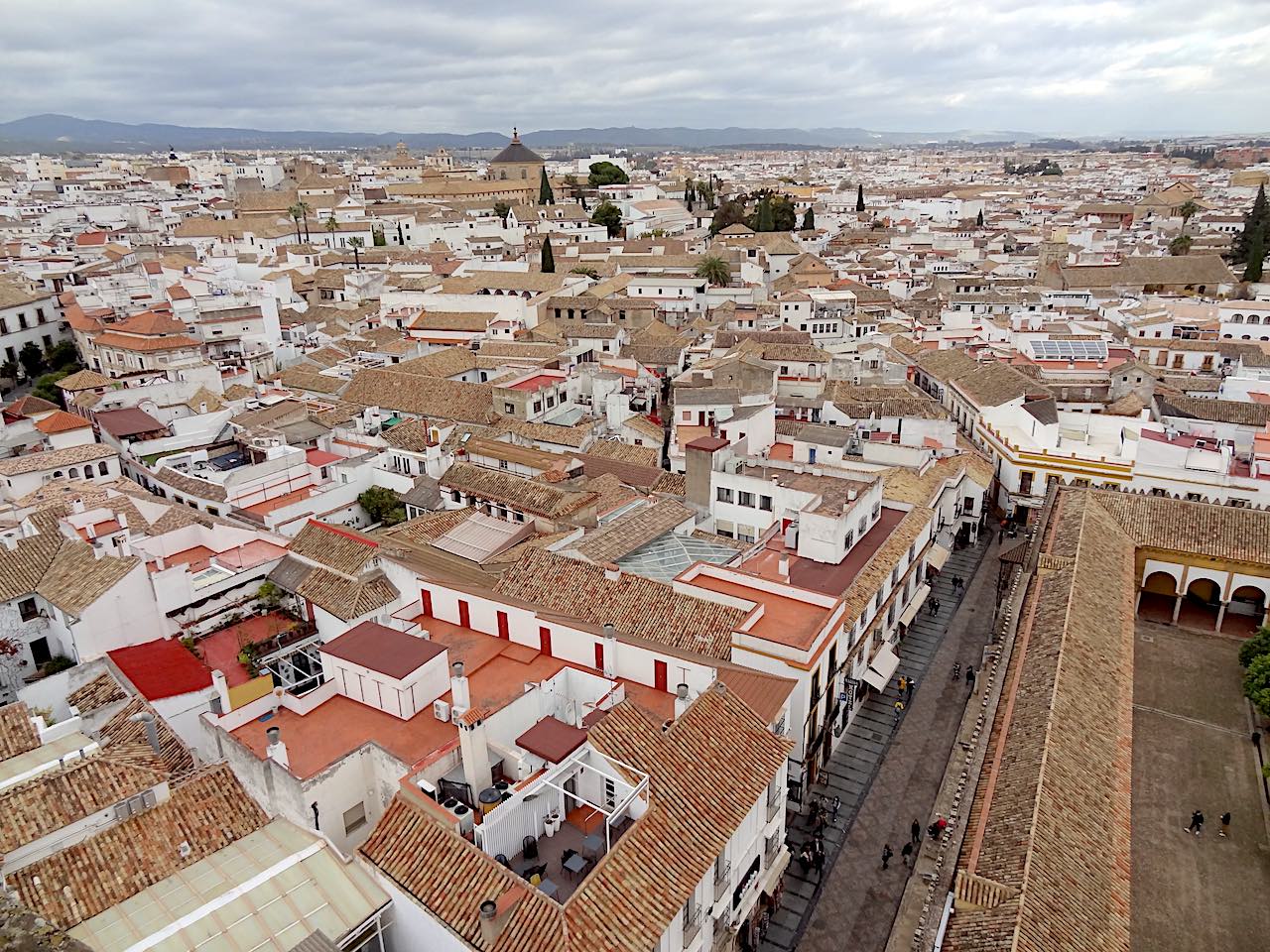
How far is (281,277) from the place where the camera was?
65.7m

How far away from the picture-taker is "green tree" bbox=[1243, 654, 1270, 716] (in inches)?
971

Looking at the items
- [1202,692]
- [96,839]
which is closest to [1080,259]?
[1202,692]

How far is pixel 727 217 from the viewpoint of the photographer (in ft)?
366

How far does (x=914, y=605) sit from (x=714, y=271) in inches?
1894

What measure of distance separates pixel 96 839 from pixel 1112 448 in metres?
40.4

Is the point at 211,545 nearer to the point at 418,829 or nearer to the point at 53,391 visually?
the point at 418,829

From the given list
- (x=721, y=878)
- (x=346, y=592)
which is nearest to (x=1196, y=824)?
(x=721, y=878)

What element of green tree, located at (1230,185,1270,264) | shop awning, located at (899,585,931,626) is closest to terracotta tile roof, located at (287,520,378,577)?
shop awning, located at (899,585,931,626)

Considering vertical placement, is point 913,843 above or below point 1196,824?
below

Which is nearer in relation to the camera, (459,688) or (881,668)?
(459,688)

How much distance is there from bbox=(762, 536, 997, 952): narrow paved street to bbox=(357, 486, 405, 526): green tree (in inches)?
734

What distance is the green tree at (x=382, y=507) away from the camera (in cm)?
3356

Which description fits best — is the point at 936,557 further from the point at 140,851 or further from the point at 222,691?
the point at 140,851

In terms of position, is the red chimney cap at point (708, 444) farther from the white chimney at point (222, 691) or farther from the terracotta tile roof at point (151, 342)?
the terracotta tile roof at point (151, 342)
